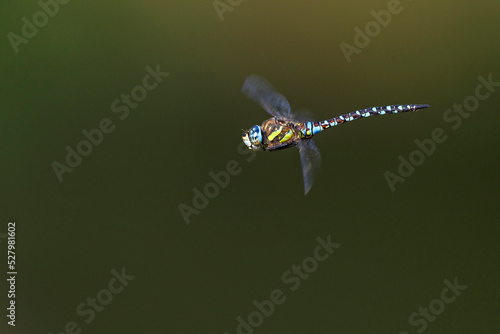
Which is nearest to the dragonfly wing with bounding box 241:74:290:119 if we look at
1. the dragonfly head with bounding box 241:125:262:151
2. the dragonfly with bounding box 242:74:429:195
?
the dragonfly with bounding box 242:74:429:195

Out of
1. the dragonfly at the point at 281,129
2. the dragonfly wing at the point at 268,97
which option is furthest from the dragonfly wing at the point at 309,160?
the dragonfly wing at the point at 268,97

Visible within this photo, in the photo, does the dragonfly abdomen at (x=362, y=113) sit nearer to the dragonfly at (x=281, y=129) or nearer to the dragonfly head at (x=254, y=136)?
the dragonfly at (x=281, y=129)

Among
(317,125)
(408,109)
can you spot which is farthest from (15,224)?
(408,109)

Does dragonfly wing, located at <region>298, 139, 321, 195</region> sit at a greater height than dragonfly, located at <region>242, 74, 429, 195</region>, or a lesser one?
lesser

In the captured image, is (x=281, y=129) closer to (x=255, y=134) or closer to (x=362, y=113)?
(x=255, y=134)

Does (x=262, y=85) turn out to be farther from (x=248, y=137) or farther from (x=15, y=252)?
(x=15, y=252)

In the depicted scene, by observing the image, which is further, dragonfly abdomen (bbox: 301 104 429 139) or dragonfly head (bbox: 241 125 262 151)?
dragonfly abdomen (bbox: 301 104 429 139)

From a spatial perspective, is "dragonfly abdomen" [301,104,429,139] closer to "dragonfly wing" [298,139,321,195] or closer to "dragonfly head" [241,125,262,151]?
"dragonfly wing" [298,139,321,195]
